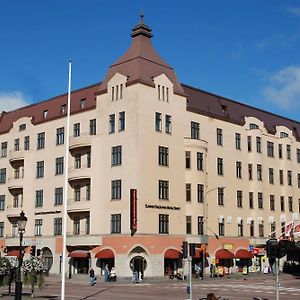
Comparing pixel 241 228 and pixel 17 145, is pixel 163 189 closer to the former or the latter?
pixel 241 228

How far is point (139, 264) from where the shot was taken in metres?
55.9

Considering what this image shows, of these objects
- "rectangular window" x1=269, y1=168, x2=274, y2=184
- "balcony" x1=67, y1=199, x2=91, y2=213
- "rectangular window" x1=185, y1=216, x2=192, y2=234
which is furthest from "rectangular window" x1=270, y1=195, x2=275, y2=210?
"balcony" x1=67, y1=199, x2=91, y2=213

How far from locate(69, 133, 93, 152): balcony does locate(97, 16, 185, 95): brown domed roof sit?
5.06m

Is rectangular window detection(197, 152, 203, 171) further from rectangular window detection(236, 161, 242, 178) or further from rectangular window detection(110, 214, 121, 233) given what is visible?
rectangular window detection(110, 214, 121, 233)

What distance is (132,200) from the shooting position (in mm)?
54375

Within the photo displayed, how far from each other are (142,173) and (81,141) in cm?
919

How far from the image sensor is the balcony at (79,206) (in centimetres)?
5931

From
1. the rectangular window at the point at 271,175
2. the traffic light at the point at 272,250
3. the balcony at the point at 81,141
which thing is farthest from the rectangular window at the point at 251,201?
the traffic light at the point at 272,250

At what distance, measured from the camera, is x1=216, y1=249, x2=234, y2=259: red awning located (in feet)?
204

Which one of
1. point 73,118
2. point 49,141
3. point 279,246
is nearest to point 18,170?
point 49,141

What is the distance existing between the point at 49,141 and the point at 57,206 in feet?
26.9

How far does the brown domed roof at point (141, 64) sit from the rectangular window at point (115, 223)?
13607 mm

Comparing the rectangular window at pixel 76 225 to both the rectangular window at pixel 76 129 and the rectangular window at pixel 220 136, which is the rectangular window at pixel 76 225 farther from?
the rectangular window at pixel 220 136

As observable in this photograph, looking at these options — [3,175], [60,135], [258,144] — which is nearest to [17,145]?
[3,175]
